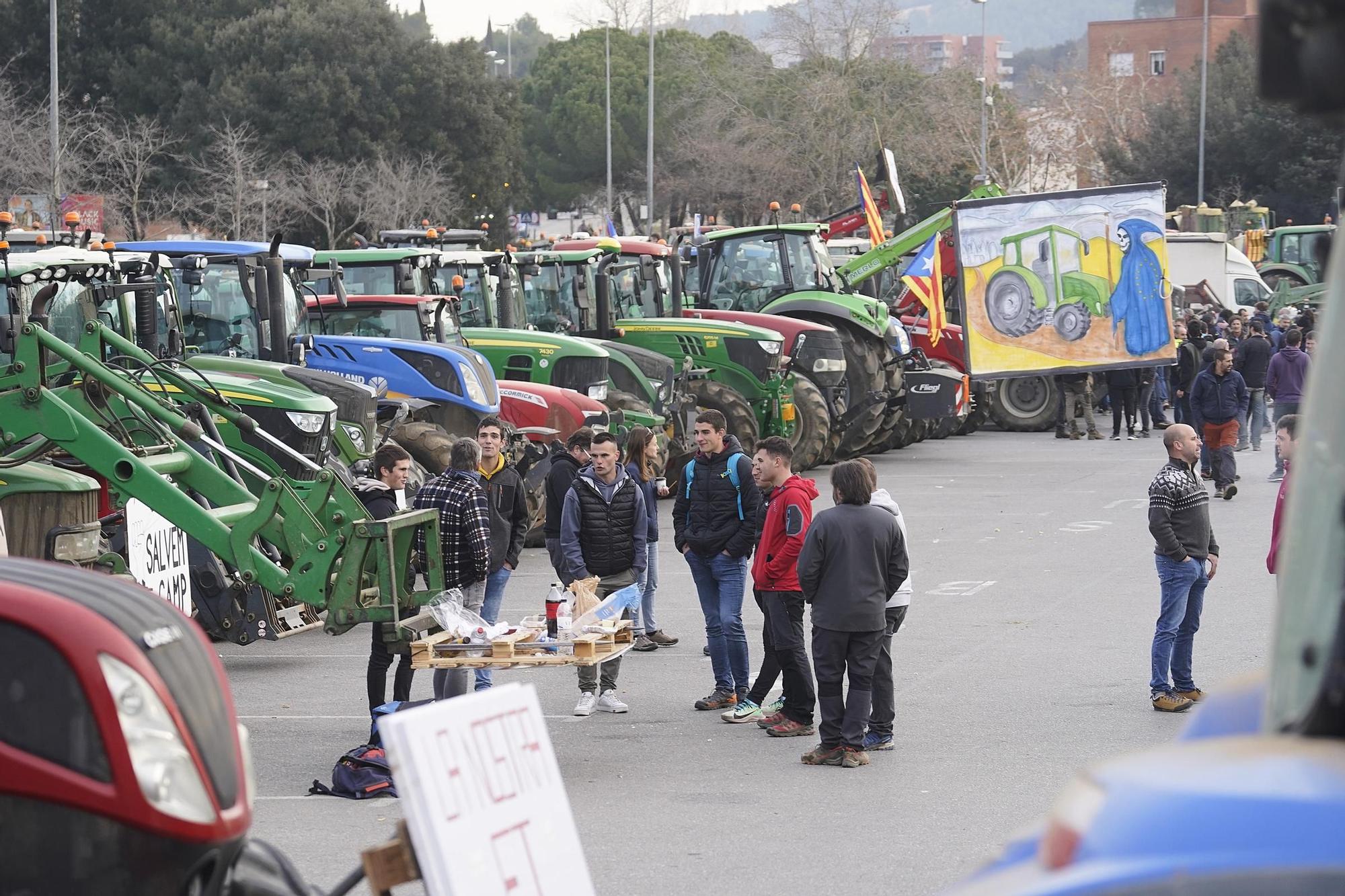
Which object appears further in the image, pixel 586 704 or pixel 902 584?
pixel 586 704

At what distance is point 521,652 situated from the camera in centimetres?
895

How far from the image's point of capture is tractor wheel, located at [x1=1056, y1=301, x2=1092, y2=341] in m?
25.3

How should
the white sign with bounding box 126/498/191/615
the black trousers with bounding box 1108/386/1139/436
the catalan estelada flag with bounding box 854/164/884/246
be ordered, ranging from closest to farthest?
the white sign with bounding box 126/498/191/615 → the catalan estelada flag with bounding box 854/164/884/246 → the black trousers with bounding box 1108/386/1139/436

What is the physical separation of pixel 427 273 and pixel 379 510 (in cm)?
989

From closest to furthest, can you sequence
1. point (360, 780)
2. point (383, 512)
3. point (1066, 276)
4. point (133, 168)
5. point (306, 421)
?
point (360, 780) → point (383, 512) → point (306, 421) → point (1066, 276) → point (133, 168)

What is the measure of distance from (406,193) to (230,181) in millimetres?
4837

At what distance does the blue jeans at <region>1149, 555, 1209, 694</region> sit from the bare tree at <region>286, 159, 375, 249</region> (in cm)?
3432

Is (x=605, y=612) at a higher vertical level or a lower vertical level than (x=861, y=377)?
lower

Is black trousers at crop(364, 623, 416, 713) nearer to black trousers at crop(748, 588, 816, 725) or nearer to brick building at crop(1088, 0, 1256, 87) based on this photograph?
black trousers at crop(748, 588, 816, 725)

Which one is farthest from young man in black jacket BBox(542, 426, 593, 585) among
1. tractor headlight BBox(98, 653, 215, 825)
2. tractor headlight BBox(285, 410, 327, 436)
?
tractor headlight BBox(98, 653, 215, 825)

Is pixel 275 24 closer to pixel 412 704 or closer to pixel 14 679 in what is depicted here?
pixel 412 704

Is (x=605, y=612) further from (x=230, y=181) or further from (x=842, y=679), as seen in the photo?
(x=230, y=181)

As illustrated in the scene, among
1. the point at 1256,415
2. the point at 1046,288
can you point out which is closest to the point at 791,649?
the point at 1046,288

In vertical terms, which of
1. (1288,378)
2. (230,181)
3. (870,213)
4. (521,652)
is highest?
(230,181)
